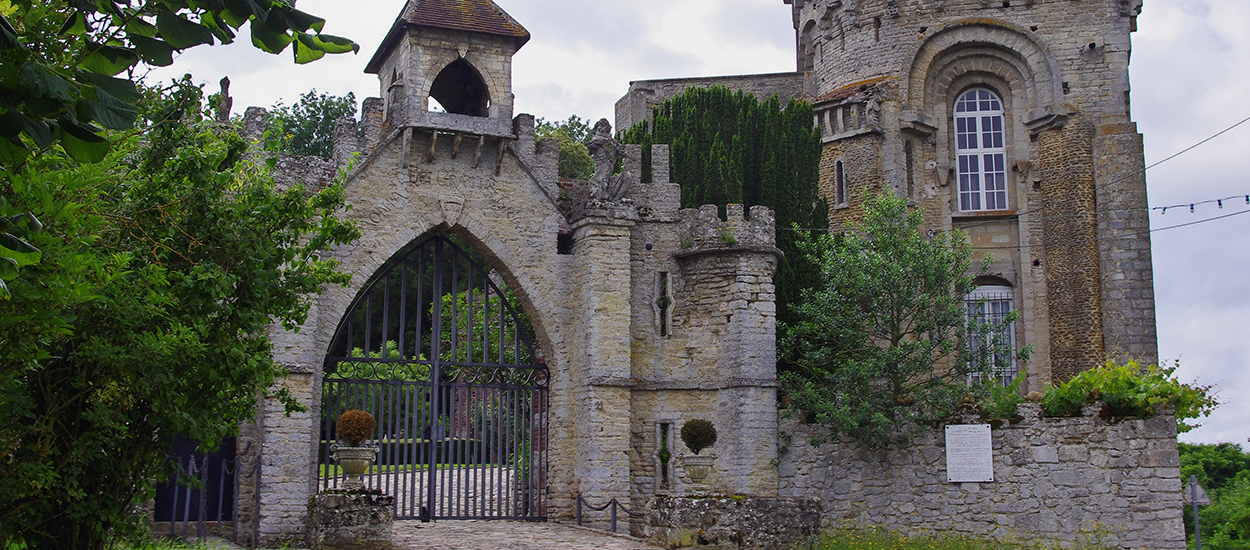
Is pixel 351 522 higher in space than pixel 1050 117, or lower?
lower

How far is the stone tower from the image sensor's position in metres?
23.0

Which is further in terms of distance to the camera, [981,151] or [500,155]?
[981,151]

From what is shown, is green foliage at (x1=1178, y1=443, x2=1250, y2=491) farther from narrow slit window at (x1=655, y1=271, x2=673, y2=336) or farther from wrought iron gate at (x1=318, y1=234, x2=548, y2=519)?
wrought iron gate at (x1=318, y1=234, x2=548, y2=519)

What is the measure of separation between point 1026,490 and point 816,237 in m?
6.20

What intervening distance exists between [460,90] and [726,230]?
486 cm

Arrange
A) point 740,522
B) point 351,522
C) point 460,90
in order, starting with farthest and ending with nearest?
point 460,90 → point 351,522 → point 740,522

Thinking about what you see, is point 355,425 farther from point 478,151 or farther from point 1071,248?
point 1071,248

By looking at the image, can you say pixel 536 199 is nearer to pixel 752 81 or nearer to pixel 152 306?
pixel 152 306

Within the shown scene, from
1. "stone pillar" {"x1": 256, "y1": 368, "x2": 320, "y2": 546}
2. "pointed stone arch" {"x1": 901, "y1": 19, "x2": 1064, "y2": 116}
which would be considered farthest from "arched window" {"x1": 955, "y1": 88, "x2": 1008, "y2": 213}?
"stone pillar" {"x1": 256, "y1": 368, "x2": 320, "y2": 546}

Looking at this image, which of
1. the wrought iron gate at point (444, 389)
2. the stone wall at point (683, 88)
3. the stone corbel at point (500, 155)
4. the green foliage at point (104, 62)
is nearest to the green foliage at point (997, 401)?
the wrought iron gate at point (444, 389)

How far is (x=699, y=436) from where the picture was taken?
16875 millimetres

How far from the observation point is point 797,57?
29625mm

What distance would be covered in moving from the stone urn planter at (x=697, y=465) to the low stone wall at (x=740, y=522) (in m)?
3.80

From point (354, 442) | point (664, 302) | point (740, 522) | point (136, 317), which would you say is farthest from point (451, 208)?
point (136, 317)
